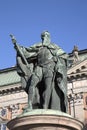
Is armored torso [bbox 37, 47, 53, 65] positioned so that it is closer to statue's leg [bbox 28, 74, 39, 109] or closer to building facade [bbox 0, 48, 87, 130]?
statue's leg [bbox 28, 74, 39, 109]

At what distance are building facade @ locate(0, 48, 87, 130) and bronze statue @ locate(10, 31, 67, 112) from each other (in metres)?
23.6

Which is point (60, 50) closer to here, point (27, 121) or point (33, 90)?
point (33, 90)

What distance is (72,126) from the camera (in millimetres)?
9383

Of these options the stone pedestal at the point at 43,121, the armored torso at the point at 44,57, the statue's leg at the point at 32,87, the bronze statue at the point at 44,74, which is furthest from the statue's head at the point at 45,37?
the stone pedestal at the point at 43,121

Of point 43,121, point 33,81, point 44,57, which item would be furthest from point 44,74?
point 43,121

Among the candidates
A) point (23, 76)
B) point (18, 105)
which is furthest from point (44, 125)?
point (18, 105)

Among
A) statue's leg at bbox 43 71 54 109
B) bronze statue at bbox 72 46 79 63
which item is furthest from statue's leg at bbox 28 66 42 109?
bronze statue at bbox 72 46 79 63

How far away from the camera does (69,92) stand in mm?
38250

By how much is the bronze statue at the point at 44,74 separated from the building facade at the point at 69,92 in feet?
77.4

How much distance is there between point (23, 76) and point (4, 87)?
1234 inches

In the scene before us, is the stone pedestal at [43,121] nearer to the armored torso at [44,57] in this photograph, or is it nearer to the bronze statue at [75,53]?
the armored torso at [44,57]

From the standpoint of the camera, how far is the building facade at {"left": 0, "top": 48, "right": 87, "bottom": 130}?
37062 mm

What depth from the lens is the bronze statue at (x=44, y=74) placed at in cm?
1036

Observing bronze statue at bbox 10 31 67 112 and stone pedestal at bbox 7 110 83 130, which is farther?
bronze statue at bbox 10 31 67 112
